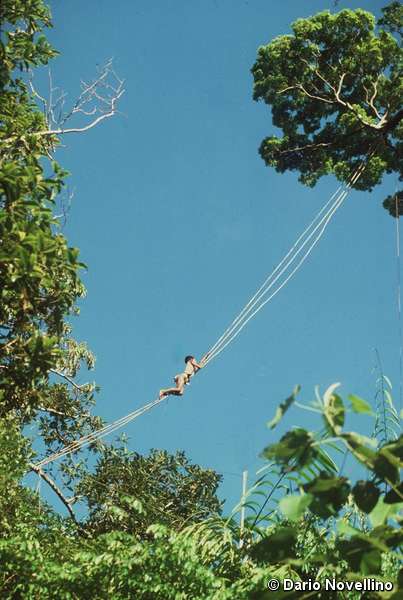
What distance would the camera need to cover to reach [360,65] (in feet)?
46.4

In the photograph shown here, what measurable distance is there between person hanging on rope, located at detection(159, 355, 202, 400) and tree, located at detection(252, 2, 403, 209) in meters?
6.43

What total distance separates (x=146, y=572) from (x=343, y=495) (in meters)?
4.00

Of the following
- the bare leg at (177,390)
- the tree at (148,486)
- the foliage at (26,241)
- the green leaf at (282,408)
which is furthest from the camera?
→ the tree at (148,486)

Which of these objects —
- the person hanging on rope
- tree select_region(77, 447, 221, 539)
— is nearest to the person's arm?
the person hanging on rope

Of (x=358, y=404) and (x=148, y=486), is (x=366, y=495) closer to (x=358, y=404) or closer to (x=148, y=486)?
(x=358, y=404)

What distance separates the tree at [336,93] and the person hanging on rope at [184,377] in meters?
6.43

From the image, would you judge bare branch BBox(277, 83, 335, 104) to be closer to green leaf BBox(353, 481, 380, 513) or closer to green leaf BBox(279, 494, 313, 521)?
green leaf BBox(353, 481, 380, 513)

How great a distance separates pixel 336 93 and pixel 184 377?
7.25 meters

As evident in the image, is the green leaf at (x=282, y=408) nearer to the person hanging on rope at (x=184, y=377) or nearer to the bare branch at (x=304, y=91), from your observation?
the person hanging on rope at (x=184, y=377)

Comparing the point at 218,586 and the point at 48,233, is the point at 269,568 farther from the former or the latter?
the point at 48,233

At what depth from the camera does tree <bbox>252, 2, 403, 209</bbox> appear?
1399cm

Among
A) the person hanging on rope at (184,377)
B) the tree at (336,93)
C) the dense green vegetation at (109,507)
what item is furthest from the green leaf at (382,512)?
the tree at (336,93)

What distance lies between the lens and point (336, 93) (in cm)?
1422

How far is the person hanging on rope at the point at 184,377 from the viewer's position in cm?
971
